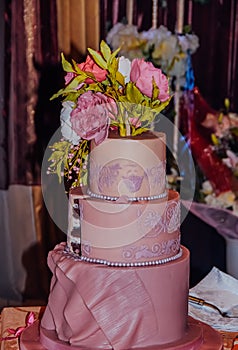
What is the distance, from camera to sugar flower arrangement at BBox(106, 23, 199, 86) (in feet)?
11.9

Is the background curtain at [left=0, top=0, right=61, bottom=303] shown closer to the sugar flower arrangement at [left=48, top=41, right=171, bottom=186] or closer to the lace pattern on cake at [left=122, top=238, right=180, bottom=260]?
the sugar flower arrangement at [left=48, top=41, right=171, bottom=186]

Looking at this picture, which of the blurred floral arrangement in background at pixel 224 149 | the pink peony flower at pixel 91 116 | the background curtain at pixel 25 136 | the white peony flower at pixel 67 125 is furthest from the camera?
the background curtain at pixel 25 136

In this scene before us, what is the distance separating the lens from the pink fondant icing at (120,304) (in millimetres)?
1844

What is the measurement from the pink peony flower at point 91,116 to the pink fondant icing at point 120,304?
32 centimetres

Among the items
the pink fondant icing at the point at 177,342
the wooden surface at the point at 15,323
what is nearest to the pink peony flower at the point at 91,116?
the pink fondant icing at the point at 177,342

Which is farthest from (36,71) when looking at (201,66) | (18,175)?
(201,66)

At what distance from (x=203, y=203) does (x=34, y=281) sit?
4.25ft

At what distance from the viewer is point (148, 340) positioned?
6.13ft

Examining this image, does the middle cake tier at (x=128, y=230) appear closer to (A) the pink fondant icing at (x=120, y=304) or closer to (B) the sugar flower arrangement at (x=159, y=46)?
(A) the pink fondant icing at (x=120, y=304)

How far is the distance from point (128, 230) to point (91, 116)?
0.28 meters

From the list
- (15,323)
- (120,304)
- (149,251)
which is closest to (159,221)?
(149,251)

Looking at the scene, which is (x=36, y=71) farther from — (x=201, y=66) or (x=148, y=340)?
(x=148, y=340)

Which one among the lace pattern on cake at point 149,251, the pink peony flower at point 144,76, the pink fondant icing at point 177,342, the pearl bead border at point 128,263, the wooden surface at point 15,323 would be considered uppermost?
the pink peony flower at point 144,76

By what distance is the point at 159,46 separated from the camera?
11.9ft
